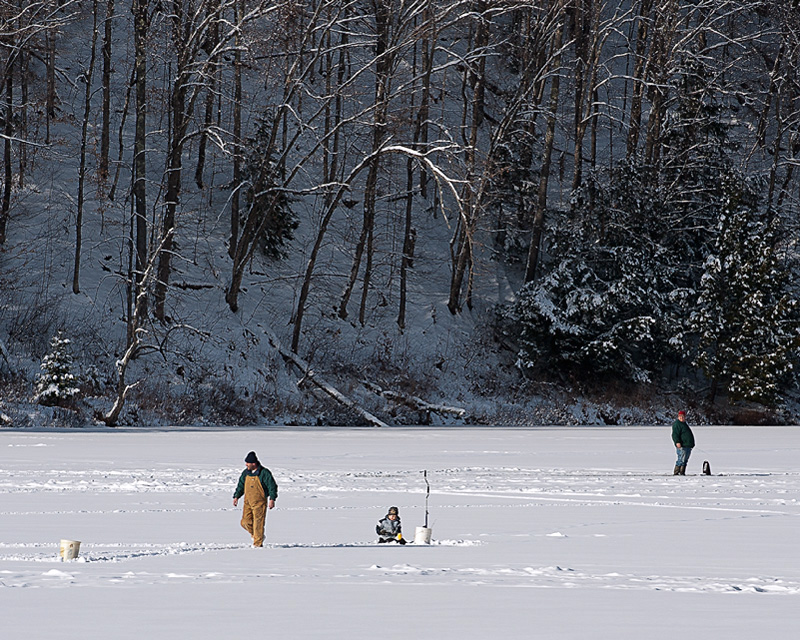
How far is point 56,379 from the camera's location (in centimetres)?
2958

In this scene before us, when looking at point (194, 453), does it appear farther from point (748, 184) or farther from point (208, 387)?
point (748, 184)

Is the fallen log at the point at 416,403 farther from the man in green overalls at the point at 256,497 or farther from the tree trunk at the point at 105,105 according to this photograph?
the man in green overalls at the point at 256,497

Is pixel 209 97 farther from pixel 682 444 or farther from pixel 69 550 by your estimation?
pixel 69 550

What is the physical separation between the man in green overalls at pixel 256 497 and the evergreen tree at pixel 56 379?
1788cm

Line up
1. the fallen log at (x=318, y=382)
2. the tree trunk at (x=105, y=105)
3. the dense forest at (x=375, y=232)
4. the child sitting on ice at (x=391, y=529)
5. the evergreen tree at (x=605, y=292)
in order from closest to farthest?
1. the child sitting on ice at (x=391, y=529)
2. the fallen log at (x=318, y=382)
3. the dense forest at (x=375, y=232)
4. the tree trunk at (x=105, y=105)
5. the evergreen tree at (x=605, y=292)

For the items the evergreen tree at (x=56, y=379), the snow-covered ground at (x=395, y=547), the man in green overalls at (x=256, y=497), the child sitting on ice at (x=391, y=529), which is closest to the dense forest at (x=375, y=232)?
the evergreen tree at (x=56, y=379)

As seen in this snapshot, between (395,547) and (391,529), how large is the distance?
27 cm

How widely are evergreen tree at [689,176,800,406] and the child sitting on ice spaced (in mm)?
30451

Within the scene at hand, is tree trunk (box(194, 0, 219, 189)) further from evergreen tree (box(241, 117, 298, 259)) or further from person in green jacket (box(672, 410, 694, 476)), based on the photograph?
person in green jacket (box(672, 410, 694, 476))

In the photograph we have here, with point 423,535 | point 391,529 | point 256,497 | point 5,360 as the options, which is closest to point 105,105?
point 5,360

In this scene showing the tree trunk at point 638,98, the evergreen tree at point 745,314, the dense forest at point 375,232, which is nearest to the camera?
the dense forest at point 375,232

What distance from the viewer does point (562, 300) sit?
4181cm

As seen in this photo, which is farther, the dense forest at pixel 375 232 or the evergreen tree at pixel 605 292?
the evergreen tree at pixel 605 292

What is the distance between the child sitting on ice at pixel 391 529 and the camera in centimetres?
1305
